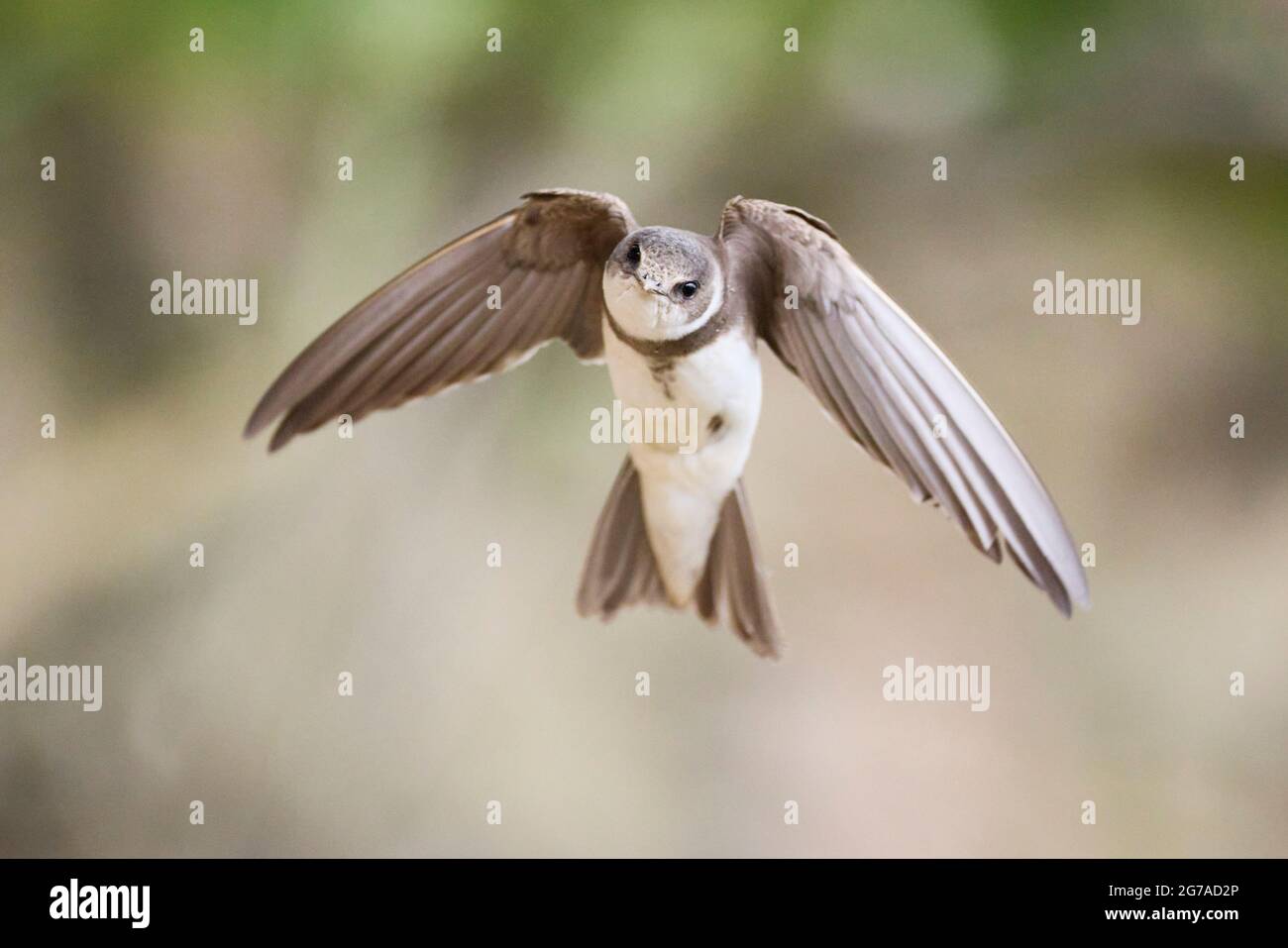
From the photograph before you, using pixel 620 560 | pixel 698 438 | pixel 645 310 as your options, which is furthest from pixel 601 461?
pixel 645 310

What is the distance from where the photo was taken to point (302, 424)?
110 cm

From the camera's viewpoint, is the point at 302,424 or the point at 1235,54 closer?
the point at 302,424

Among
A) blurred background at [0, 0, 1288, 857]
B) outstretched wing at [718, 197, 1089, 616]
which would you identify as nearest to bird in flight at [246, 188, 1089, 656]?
outstretched wing at [718, 197, 1089, 616]

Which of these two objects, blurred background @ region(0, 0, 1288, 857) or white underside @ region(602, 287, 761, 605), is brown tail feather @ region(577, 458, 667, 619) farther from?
blurred background @ region(0, 0, 1288, 857)

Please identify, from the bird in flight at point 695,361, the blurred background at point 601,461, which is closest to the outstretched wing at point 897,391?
the bird in flight at point 695,361

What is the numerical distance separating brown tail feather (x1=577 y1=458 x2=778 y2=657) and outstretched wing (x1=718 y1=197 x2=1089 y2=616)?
19 cm

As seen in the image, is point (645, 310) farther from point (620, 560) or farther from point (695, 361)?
point (620, 560)

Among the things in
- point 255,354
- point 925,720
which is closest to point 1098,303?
point 925,720

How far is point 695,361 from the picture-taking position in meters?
0.97

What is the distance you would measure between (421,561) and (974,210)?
0.80m

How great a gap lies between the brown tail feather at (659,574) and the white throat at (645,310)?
0.69 ft

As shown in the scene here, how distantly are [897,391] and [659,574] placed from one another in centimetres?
34

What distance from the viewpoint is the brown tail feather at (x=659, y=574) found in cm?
115
